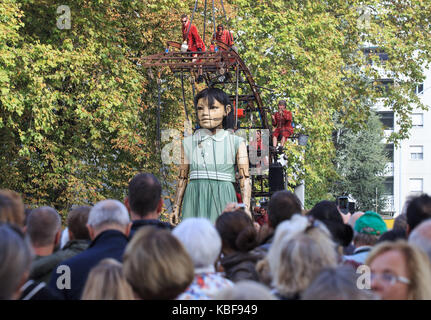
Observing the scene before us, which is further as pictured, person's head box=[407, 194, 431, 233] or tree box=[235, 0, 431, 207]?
tree box=[235, 0, 431, 207]

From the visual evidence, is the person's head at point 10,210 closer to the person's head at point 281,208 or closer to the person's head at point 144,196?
the person's head at point 144,196

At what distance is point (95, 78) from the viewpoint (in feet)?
53.9

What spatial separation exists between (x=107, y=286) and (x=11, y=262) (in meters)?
0.64

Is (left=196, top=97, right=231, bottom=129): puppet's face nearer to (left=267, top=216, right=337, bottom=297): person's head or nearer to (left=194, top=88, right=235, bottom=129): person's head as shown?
(left=194, top=88, right=235, bottom=129): person's head

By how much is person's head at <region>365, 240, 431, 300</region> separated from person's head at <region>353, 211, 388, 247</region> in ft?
6.35

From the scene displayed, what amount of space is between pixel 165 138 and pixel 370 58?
27.8 feet

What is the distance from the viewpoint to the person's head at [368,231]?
16.8 feet

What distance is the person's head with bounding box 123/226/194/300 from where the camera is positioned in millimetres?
3217

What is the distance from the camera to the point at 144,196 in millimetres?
5176

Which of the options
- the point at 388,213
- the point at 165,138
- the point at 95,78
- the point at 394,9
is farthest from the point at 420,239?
the point at 388,213

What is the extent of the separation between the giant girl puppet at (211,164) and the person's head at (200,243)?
451 centimetres

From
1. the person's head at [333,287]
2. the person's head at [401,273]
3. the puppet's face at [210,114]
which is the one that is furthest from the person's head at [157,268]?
the puppet's face at [210,114]

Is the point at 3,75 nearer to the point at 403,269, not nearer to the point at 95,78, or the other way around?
the point at 95,78

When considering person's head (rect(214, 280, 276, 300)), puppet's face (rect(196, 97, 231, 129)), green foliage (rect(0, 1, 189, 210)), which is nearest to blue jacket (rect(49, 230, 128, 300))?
person's head (rect(214, 280, 276, 300))
